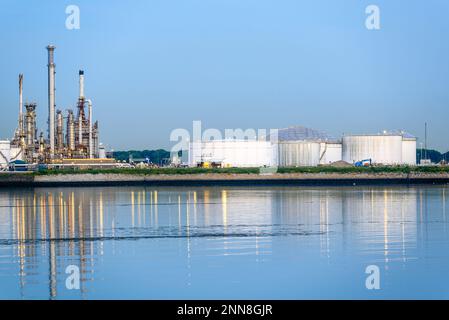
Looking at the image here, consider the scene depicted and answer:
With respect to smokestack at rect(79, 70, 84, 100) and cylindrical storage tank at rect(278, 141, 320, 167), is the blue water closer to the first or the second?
smokestack at rect(79, 70, 84, 100)

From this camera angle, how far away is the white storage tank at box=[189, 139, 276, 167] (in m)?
126

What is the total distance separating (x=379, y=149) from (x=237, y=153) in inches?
758

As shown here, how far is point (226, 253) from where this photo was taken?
28.8 meters

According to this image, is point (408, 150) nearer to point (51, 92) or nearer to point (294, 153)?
point (294, 153)

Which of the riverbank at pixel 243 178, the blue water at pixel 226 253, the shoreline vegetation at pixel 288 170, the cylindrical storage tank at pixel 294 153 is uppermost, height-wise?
the cylindrical storage tank at pixel 294 153

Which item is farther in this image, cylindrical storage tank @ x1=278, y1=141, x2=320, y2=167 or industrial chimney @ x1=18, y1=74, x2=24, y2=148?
cylindrical storage tank @ x1=278, y1=141, x2=320, y2=167

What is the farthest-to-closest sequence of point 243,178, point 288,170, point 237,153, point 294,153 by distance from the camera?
point 294,153 < point 237,153 < point 288,170 < point 243,178

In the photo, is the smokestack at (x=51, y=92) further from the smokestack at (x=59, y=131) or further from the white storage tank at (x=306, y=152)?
the white storage tank at (x=306, y=152)

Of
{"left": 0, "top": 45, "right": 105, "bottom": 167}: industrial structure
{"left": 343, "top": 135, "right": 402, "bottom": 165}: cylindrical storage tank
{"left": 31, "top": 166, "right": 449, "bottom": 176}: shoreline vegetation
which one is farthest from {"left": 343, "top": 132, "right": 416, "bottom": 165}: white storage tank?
{"left": 0, "top": 45, "right": 105, "bottom": 167}: industrial structure

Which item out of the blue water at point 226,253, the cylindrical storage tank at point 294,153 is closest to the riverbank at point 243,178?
the cylindrical storage tank at point 294,153

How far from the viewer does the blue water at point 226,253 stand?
22.0 metres

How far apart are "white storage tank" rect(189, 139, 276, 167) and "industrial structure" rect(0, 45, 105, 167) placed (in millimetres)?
16807

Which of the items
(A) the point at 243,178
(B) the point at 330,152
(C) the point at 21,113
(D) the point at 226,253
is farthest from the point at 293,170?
(D) the point at 226,253

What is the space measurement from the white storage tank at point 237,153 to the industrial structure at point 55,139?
1681 cm
